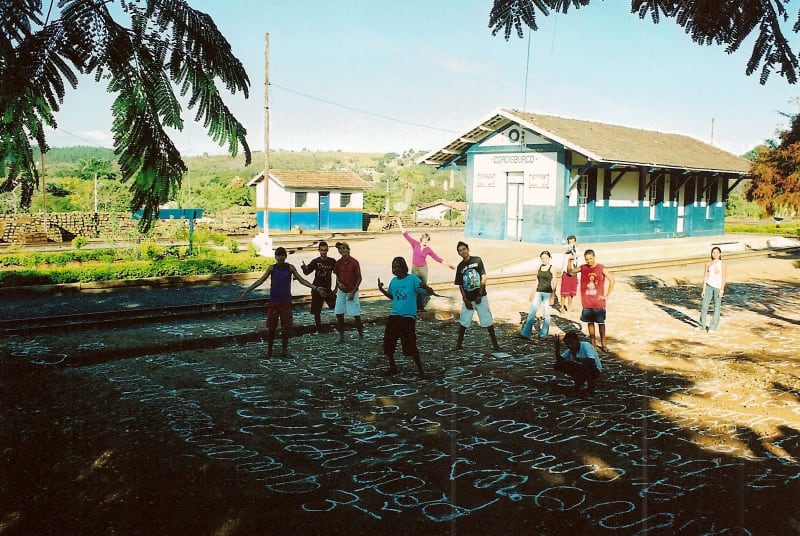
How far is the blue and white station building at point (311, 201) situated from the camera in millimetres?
39875

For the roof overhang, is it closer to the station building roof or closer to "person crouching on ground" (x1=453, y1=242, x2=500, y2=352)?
the station building roof

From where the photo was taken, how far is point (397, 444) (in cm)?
629

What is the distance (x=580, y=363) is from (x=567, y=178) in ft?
66.4

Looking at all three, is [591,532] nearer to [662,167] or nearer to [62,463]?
[62,463]

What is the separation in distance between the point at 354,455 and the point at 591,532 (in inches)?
89.4

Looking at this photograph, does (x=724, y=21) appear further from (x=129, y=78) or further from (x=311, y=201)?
→ (x=311, y=201)

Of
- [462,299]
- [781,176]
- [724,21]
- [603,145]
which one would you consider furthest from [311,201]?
[724,21]

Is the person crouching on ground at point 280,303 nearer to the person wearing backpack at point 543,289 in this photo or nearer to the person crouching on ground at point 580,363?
the person crouching on ground at point 580,363

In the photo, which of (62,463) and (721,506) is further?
(62,463)

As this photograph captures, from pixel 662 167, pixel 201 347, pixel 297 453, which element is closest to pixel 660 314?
pixel 201 347

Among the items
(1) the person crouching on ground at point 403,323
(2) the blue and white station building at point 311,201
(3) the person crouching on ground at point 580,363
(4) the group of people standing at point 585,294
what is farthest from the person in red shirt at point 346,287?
(2) the blue and white station building at point 311,201

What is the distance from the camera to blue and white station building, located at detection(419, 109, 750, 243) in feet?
88.7

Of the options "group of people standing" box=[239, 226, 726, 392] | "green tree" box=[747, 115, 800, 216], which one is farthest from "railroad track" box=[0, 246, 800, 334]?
"green tree" box=[747, 115, 800, 216]

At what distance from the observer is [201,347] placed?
1041 centimetres
